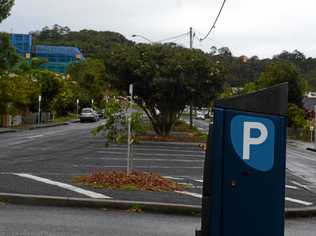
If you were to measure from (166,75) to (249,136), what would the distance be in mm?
30991

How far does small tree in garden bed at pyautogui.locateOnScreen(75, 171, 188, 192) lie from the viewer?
12594 millimetres

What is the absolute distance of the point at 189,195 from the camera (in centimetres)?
1223

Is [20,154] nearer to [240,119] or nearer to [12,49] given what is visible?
[240,119]

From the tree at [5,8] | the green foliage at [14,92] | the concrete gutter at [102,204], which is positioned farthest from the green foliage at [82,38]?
the concrete gutter at [102,204]

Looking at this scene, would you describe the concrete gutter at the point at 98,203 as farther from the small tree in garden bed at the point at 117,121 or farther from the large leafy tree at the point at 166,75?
the large leafy tree at the point at 166,75

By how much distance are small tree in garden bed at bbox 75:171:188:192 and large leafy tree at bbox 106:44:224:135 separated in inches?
854

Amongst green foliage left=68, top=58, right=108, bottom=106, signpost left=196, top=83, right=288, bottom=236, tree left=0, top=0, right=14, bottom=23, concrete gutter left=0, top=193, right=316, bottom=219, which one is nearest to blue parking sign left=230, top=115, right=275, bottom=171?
signpost left=196, top=83, right=288, bottom=236

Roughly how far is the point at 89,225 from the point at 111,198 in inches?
79.8

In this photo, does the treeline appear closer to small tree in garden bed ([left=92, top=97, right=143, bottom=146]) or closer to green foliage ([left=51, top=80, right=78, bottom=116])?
green foliage ([left=51, top=80, right=78, bottom=116])

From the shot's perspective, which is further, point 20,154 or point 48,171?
point 20,154

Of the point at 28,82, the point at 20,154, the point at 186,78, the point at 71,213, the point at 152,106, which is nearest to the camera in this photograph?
the point at 71,213

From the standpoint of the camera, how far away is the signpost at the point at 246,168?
472 cm

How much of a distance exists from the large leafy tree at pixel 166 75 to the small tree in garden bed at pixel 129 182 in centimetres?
2170

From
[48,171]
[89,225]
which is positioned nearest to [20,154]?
[48,171]
